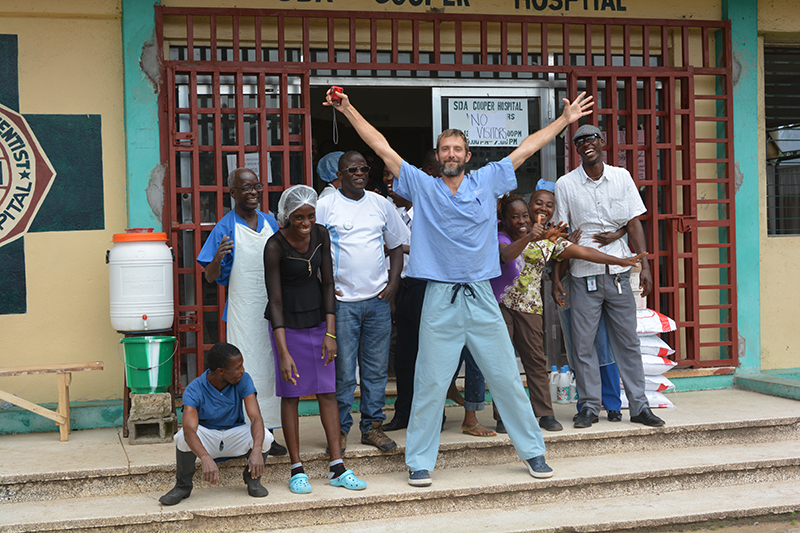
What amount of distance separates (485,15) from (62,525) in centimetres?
469

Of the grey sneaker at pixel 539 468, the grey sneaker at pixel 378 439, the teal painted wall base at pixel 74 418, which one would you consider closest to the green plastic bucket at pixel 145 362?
the teal painted wall base at pixel 74 418

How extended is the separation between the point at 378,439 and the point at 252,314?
3.59ft

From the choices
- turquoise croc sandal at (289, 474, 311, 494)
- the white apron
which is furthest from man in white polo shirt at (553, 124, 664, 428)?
the white apron

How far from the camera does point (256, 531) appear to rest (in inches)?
150

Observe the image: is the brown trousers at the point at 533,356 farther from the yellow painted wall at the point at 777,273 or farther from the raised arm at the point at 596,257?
the yellow painted wall at the point at 777,273

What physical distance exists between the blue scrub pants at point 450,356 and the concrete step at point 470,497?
0.29m

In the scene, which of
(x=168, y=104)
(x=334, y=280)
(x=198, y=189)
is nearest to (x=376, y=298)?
(x=334, y=280)

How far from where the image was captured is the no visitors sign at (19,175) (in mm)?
5250

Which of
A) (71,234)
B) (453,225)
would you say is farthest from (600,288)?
(71,234)

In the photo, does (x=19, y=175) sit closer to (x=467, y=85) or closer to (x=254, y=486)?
(x=254, y=486)

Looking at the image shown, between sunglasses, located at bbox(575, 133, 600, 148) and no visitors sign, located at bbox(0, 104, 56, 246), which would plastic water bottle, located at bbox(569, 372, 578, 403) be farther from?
no visitors sign, located at bbox(0, 104, 56, 246)

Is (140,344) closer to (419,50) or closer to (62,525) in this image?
(62,525)

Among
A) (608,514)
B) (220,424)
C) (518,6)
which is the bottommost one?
(608,514)

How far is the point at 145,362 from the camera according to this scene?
4.76 metres
